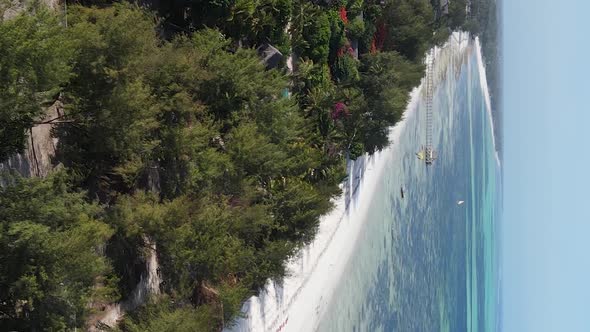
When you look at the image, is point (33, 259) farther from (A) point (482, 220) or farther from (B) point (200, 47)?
(A) point (482, 220)

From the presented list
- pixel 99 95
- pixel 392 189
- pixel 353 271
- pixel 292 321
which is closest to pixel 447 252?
pixel 392 189

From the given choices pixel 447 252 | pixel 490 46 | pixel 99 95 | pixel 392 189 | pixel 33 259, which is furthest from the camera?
pixel 490 46

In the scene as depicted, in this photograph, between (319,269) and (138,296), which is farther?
(319,269)

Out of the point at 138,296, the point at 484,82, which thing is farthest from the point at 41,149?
the point at 484,82

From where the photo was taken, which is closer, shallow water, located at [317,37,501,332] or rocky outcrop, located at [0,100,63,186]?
rocky outcrop, located at [0,100,63,186]

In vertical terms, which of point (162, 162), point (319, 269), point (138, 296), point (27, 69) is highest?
point (27, 69)

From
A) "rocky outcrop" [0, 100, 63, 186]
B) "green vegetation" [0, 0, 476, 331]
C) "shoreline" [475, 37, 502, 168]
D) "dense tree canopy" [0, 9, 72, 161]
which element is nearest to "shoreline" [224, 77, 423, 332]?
"green vegetation" [0, 0, 476, 331]

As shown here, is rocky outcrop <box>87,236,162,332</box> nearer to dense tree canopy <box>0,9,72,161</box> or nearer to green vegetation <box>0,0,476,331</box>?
green vegetation <box>0,0,476,331</box>

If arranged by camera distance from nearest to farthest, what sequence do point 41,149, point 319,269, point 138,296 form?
1. point 41,149
2. point 138,296
3. point 319,269

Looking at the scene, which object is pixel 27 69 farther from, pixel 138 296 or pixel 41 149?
pixel 138 296
